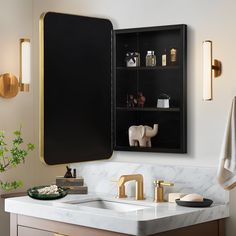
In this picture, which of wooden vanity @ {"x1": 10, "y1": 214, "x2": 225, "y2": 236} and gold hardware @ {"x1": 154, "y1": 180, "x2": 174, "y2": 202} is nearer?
wooden vanity @ {"x1": 10, "y1": 214, "x2": 225, "y2": 236}

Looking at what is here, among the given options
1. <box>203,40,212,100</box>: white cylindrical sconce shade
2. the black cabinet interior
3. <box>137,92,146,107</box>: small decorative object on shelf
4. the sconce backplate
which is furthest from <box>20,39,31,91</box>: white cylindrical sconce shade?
<box>203,40,212,100</box>: white cylindrical sconce shade

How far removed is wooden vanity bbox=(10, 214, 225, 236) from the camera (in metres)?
3.15

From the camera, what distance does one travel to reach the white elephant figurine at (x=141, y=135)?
377 cm

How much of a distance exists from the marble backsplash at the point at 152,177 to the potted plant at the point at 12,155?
370 millimetres

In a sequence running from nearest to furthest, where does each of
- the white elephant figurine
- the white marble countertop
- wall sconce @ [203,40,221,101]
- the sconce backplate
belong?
the white marble countertop < wall sconce @ [203,40,221,101] < the white elephant figurine < the sconce backplate

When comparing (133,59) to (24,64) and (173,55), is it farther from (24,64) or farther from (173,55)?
(24,64)

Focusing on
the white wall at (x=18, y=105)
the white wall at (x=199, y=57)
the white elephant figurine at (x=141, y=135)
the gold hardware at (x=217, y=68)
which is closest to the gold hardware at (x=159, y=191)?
the white wall at (x=199, y=57)

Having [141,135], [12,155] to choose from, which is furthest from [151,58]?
[12,155]

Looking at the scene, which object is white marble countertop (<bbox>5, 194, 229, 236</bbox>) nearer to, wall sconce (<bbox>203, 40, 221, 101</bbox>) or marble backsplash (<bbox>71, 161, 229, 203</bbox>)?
marble backsplash (<bbox>71, 161, 229, 203</bbox>)

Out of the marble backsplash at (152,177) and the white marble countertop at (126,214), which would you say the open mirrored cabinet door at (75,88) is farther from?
the white marble countertop at (126,214)

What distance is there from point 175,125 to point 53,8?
4.02 ft

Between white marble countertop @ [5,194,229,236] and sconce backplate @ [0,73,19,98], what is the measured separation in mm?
752

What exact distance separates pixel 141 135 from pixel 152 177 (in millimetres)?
280

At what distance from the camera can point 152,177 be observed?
3678mm
